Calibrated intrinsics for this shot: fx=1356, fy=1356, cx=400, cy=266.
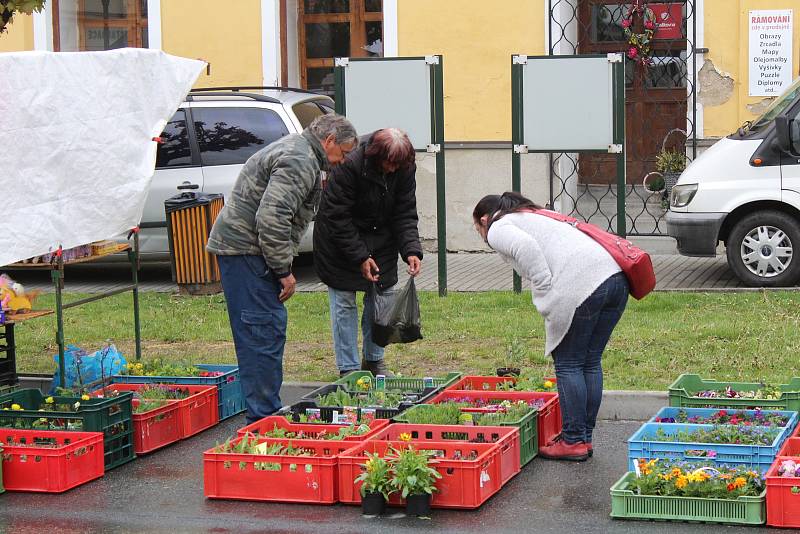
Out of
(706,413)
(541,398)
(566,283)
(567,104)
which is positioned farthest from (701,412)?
(567,104)

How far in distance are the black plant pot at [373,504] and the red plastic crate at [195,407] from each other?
1.89 meters

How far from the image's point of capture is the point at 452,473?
20.9 feet

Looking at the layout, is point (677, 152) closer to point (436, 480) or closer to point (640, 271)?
point (640, 271)

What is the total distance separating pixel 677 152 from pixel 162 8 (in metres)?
6.56

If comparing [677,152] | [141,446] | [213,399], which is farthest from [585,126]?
[141,446]

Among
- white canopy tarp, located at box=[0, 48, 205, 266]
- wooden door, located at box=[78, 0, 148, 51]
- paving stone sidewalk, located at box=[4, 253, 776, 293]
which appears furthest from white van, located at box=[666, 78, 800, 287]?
wooden door, located at box=[78, 0, 148, 51]

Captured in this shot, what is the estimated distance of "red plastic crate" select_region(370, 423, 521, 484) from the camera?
Result: 6.81m

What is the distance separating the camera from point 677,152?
15.5 metres

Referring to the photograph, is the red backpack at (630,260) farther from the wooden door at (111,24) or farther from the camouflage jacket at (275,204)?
the wooden door at (111,24)

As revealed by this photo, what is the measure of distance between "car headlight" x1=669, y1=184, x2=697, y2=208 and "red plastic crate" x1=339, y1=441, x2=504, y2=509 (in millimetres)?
6334

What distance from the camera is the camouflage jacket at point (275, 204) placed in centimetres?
725

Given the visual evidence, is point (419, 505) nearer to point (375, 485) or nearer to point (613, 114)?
point (375, 485)

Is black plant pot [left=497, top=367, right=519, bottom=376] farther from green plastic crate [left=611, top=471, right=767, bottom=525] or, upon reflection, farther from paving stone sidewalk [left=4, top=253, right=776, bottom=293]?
paving stone sidewalk [left=4, top=253, right=776, bottom=293]

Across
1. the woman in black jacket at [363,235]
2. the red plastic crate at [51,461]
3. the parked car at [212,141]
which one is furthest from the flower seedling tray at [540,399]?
the parked car at [212,141]
